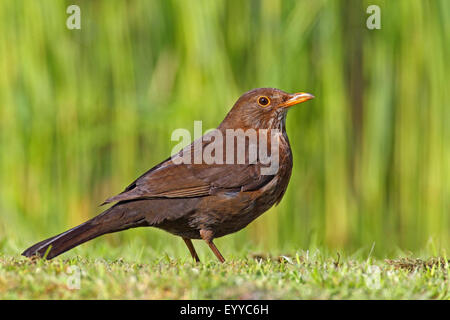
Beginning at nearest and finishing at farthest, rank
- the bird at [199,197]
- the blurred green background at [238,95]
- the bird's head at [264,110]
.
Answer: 1. the bird at [199,197]
2. the bird's head at [264,110]
3. the blurred green background at [238,95]

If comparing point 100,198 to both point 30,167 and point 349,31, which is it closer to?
point 30,167

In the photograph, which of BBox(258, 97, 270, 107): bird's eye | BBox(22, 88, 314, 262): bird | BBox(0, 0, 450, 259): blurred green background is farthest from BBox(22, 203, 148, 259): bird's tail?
BBox(0, 0, 450, 259): blurred green background

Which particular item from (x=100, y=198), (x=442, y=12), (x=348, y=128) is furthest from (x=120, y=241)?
(x=442, y=12)

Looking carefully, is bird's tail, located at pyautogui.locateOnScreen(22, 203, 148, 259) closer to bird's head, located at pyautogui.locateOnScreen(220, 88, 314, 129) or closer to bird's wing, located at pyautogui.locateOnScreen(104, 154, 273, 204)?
bird's wing, located at pyautogui.locateOnScreen(104, 154, 273, 204)

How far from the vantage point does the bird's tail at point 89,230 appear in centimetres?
413

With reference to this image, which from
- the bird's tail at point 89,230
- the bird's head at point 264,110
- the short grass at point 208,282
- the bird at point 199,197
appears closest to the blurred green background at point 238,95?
the bird's head at point 264,110

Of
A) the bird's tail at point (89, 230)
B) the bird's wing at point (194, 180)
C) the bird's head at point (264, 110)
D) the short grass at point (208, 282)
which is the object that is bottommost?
the short grass at point (208, 282)

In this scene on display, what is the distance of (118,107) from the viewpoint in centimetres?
697

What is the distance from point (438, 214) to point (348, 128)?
122 cm

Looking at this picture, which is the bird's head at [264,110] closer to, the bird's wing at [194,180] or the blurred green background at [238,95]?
the bird's wing at [194,180]

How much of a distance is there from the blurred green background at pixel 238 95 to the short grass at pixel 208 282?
9.57 ft

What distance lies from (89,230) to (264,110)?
162 centimetres

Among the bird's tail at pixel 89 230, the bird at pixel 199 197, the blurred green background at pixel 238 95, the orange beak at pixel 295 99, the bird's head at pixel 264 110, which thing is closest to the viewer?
the bird's tail at pixel 89 230
